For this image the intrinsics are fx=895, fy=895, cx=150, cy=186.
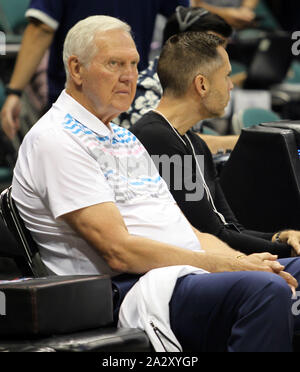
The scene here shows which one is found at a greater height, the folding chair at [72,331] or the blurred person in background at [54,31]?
the blurred person in background at [54,31]

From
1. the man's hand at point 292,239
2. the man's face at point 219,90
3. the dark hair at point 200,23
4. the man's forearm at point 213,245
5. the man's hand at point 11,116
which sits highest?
the dark hair at point 200,23

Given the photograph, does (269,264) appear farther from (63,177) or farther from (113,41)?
(113,41)

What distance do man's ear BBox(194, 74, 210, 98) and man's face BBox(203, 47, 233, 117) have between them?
1 centimetres

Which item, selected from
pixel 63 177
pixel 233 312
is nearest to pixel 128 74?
pixel 63 177

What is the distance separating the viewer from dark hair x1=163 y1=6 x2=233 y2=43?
3887 mm

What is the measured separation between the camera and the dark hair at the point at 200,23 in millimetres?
3887

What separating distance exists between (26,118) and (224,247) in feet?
9.41

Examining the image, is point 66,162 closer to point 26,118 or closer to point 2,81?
point 26,118

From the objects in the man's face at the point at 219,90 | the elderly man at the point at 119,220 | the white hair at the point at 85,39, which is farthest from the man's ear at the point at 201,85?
the white hair at the point at 85,39

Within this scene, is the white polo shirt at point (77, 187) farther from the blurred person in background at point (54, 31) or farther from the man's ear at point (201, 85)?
the blurred person in background at point (54, 31)

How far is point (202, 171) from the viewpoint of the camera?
3.32 meters

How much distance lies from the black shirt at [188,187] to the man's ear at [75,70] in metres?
0.46

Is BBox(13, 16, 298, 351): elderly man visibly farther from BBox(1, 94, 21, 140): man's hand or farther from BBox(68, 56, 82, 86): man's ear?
BBox(1, 94, 21, 140): man's hand

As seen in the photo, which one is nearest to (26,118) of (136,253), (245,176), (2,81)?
(2,81)
